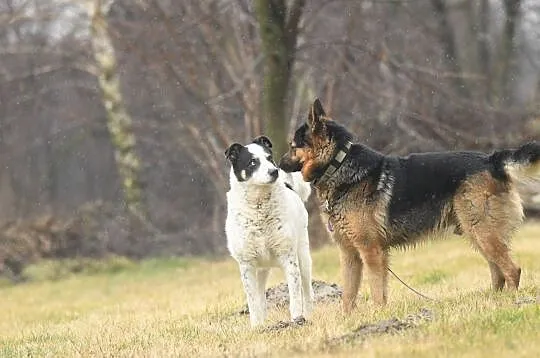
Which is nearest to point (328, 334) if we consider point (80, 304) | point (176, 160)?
point (80, 304)

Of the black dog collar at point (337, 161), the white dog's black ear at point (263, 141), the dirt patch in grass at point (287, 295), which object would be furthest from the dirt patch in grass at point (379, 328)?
the dirt patch in grass at point (287, 295)

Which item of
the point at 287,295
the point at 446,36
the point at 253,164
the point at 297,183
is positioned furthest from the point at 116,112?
the point at 253,164

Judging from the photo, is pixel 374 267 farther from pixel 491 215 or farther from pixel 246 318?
pixel 246 318

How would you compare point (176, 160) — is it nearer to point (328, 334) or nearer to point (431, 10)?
point (431, 10)

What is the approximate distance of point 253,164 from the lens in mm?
9312

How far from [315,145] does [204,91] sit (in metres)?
15.5

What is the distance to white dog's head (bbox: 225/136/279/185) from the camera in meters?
9.19

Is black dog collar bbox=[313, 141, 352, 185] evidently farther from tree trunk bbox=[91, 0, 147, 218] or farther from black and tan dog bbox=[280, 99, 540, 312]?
tree trunk bbox=[91, 0, 147, 218]

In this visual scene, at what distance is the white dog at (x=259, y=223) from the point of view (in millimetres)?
9297

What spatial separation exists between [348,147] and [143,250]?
17.2m

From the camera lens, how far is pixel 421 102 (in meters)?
28.5

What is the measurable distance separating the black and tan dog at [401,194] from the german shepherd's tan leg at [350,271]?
0.12 ft

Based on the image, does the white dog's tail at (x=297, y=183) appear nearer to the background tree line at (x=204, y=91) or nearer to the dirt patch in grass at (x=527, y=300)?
the dirt patch in grass at (x=527, y=300)

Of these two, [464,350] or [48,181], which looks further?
[48,181]
